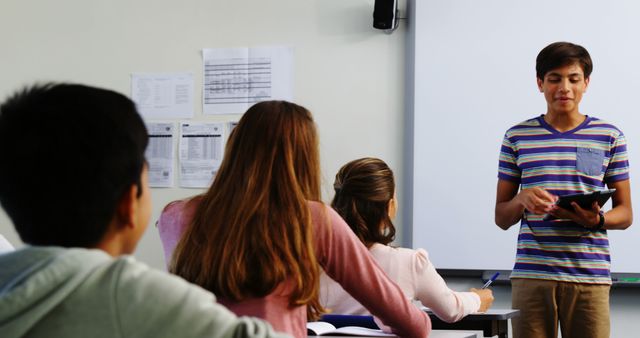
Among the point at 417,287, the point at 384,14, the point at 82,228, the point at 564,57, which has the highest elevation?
the point at 384,14

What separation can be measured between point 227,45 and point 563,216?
2210 mm

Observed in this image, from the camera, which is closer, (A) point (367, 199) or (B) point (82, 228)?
(B) point (82, 228)

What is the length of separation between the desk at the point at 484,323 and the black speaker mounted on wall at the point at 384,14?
1827 millimetres

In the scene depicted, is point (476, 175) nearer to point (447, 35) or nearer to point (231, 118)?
point (447, 35)

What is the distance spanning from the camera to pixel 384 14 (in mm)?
3934

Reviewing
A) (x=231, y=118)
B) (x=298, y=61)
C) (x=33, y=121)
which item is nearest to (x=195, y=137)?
(x=231, y=118)

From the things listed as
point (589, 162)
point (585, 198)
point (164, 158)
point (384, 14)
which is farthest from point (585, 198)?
point (164, 158)

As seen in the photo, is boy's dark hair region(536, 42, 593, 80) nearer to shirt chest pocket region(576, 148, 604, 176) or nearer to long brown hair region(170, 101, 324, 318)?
shirt chest pocket region(576, 148, 604, 176)

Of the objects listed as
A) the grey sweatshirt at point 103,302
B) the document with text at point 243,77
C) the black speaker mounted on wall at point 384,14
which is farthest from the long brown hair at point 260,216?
the document with text at point 243,77

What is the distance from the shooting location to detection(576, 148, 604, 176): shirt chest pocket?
8.61 feet

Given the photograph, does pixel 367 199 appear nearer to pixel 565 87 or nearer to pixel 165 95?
pixel 565 87

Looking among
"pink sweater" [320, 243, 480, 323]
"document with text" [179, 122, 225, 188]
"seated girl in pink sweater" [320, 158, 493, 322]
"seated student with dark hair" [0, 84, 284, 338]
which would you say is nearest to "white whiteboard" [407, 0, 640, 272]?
"document with text" [179, 122, 225, 188]

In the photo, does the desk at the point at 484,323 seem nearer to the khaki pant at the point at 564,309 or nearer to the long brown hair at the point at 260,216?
the khaki pant at the point at 564,309

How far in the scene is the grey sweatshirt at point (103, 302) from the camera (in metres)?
0.74
